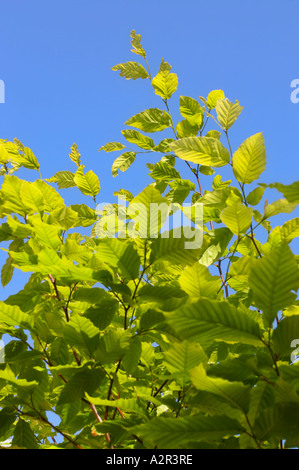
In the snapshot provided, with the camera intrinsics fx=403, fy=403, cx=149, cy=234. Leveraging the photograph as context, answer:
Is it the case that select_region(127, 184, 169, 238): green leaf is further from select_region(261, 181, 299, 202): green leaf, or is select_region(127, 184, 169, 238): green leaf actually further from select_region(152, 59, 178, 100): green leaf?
select_region(152, 59, 178, 100): green leaf

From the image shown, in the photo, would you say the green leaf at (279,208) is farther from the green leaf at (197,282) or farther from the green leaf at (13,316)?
the green leaf at (13,316)

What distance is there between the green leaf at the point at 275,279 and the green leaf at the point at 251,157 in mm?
638

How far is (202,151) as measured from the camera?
5.03 feet

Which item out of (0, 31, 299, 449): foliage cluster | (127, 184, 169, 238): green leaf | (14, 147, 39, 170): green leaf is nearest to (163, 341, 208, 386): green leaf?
(0, 31, 299, 449): foliage cluster

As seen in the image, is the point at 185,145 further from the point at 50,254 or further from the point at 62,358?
the point at 62,358

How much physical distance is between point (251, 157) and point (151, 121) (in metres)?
0.96

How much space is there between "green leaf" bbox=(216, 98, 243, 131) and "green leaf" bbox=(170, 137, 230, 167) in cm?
37

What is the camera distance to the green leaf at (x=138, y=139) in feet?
7.88

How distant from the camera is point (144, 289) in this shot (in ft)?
4.28

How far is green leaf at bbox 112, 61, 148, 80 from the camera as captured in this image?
2.54 m

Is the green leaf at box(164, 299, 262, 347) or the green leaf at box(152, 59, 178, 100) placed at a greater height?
the green leaf at box(152, 59, 178, 100)
